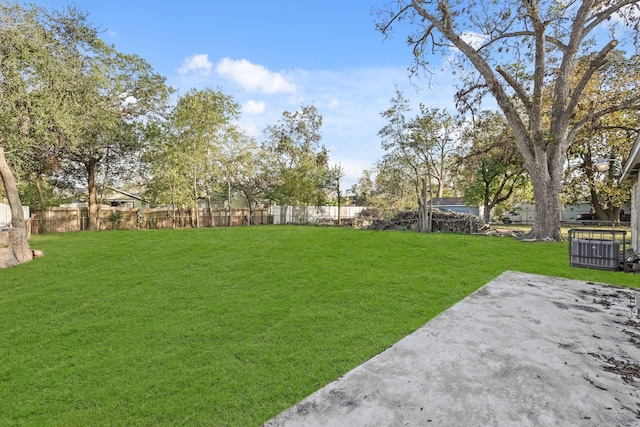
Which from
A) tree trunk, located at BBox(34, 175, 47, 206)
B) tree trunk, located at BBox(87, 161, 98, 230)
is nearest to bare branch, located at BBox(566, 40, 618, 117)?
tree trunk, located at BBox(87, 161, 98, 230)

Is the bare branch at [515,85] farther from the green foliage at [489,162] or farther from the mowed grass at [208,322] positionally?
the mowed grass at [208,322]

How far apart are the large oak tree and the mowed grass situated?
3.24m

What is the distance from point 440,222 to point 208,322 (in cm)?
1189

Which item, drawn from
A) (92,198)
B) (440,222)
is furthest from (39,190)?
(440,222)

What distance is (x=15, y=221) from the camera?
725cm

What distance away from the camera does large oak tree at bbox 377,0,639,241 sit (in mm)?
9250

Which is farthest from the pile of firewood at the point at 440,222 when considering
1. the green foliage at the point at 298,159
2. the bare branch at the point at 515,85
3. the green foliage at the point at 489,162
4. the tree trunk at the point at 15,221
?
the tree trunk at the point at 15,221

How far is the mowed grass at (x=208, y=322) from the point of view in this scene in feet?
7.33

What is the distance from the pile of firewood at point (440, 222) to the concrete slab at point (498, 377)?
9.86 meters

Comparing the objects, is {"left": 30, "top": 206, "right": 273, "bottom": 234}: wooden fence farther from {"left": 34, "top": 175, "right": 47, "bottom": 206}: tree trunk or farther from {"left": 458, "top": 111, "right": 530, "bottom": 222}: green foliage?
{"left": 458, "top": 111, "right": 530, "bottom": 222}: green foliage

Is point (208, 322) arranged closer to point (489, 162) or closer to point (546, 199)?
point (546, 199)

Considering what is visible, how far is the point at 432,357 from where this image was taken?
2408 millimetres

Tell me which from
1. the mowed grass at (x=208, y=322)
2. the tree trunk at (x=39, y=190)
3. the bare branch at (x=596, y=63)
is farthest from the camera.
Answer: the tree trunk at (x=39, y=190)

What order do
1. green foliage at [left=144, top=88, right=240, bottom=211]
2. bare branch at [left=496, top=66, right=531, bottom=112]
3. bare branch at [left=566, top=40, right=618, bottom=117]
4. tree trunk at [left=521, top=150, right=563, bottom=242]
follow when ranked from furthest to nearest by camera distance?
green foliage at [left=144, top=88, right=240, bottom=211]
bare branch at [left=496, top=66, right=531, bottom=112]
tree trunk at [left=521, top=150, right=563, bottom=242]
bare branch at [left=566, top=40, right=618, bottom=117]
